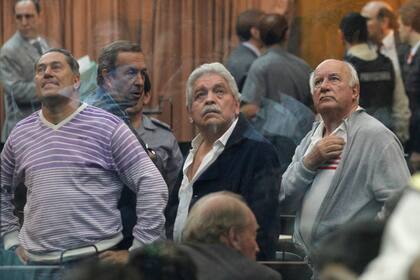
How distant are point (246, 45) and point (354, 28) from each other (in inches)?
28.3

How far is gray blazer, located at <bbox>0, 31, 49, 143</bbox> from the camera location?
1052 centimetres

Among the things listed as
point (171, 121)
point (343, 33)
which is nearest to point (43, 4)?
point (171, 121)

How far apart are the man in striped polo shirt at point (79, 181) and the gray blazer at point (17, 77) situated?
4.73ft

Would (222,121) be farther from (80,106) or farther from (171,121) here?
(171,121)

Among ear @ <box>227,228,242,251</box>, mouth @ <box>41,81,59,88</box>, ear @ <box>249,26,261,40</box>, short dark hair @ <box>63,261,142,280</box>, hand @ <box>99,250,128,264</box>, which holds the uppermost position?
short dark hair @ <box>63,261,142,280</box>

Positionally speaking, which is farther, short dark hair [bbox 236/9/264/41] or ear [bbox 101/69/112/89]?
short dark hair [bbox 236/9/264/41]

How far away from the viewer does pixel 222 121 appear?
8.93 meters

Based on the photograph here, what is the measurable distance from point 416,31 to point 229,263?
3.67 meters

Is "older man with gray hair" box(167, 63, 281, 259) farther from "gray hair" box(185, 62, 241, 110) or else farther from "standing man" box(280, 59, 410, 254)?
"standing man" box(280, 59, 410, 254)

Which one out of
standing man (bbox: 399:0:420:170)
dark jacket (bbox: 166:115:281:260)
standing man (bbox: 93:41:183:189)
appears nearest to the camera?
dark jacket (bbox: 166:115:281:260)

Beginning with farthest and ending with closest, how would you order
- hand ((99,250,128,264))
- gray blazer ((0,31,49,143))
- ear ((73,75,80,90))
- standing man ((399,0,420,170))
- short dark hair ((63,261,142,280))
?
gray blazer ((0,31,49,143)) < standing man ((399,0,420,170)) < ear ((73,75,80,90)) < hand ((99,250,128,264)) < short dark hair ((63,261,142,280))

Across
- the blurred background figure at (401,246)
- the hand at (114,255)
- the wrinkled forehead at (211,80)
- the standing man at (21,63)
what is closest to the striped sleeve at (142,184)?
the hand at (114,255)

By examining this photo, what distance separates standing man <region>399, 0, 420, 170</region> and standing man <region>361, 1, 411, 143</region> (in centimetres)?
4

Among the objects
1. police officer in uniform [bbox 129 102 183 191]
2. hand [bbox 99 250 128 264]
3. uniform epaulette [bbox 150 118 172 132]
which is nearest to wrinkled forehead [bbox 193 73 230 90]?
police officer in uniform [bbox 129 102 183 191]
